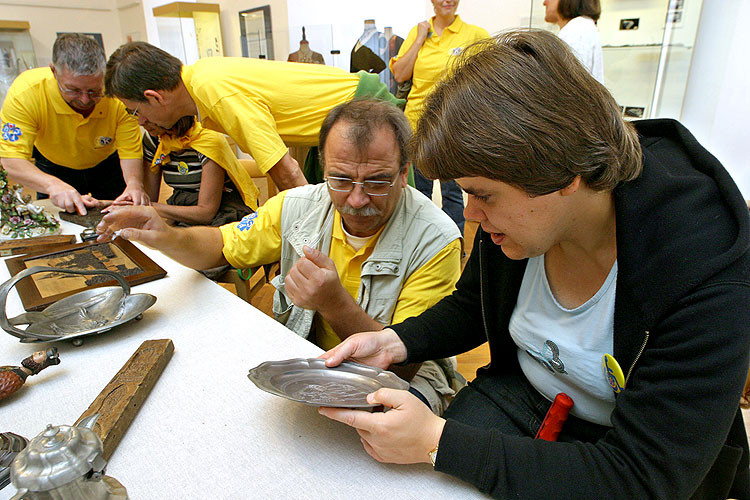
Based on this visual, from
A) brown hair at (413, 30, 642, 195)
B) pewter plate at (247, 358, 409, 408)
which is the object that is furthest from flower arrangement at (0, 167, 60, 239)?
brown hair at (413, 30, 642, 195)

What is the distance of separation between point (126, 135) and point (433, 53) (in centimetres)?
203

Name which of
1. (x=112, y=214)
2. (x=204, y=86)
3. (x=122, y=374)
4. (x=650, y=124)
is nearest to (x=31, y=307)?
(x=112, y=214)

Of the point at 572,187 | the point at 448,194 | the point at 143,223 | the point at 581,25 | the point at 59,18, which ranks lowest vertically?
the point at 448,194

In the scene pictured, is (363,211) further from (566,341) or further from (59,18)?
(59,18)

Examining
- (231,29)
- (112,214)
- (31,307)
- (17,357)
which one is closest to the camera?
(17,357)

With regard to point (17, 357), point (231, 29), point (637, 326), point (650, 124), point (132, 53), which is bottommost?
point (17, 357)

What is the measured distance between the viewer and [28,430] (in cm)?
87

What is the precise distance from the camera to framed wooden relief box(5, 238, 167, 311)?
1.34m

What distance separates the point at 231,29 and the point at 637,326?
572cm

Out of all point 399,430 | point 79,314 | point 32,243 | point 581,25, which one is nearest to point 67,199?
point 32,243

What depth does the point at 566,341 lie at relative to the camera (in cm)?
94

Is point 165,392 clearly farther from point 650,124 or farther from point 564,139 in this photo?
point 650,124

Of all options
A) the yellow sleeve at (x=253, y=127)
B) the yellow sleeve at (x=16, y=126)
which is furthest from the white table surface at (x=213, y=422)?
the yellow sleeve at (x=16, y=126)

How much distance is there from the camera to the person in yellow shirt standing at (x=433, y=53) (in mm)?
3209
